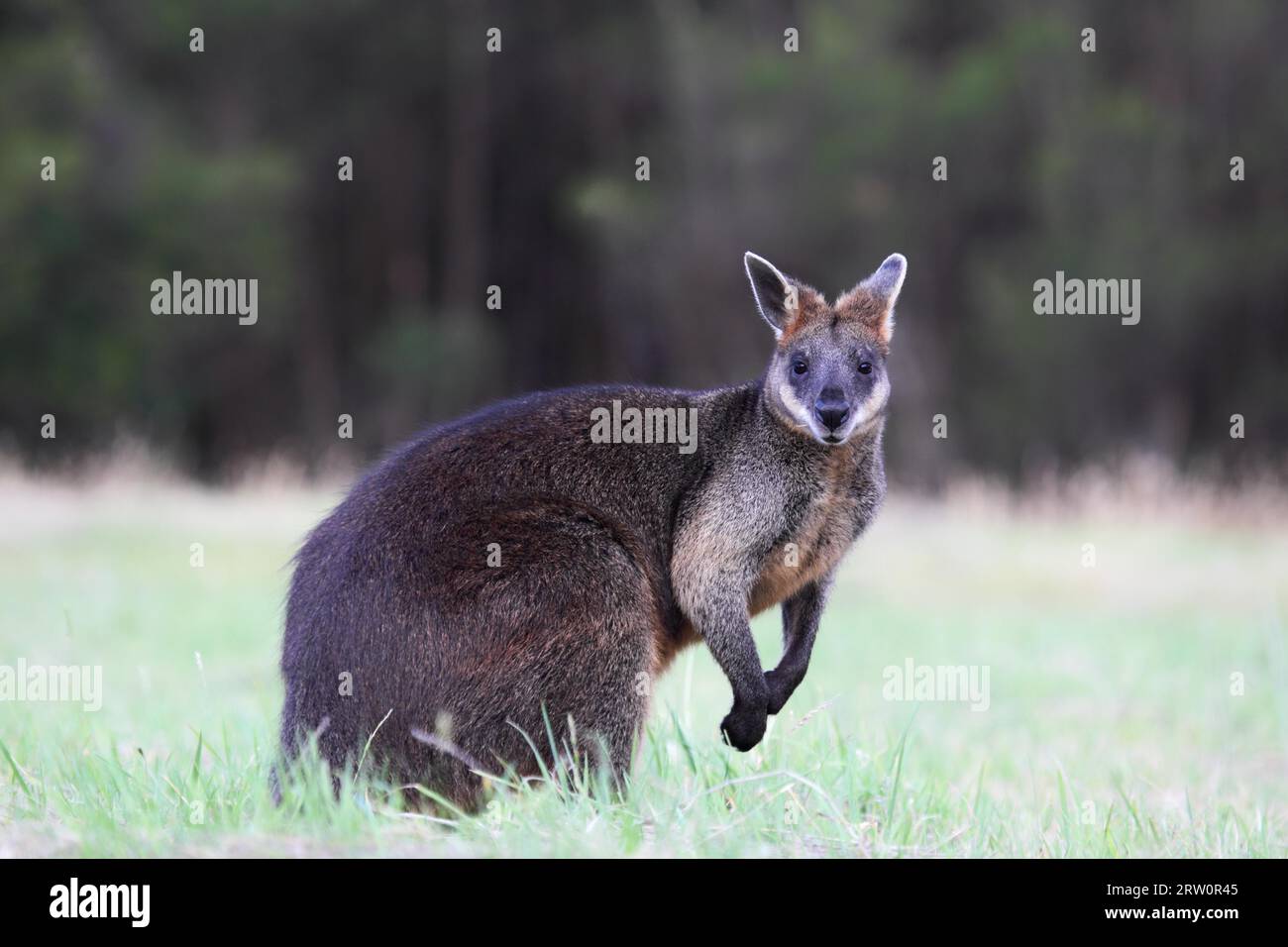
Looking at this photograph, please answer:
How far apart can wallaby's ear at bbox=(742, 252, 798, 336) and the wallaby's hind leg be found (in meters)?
1.53

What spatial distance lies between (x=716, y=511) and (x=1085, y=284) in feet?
61.7

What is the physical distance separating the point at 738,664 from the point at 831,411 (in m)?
1.00

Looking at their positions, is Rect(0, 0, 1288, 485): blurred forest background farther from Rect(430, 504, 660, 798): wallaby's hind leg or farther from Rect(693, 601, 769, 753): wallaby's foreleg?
Rect(430, 504, 660, 798): wallaby's hind leg

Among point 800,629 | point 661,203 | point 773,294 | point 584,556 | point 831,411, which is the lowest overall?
point 800,629

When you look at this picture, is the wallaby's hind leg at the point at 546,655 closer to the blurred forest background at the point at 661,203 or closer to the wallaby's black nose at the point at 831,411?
the wallaby's black nose at the point at 831,411

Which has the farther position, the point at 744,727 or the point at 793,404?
the point at 793,404

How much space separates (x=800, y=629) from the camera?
229 inches

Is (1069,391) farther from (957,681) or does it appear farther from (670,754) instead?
(670,754)

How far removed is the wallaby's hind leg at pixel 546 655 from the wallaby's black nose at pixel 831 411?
100cm

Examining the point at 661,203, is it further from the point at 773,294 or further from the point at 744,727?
the point at 744,727

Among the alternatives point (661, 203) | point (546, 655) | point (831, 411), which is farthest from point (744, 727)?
point (661, 203)

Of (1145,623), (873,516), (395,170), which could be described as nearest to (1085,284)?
(1145,623)

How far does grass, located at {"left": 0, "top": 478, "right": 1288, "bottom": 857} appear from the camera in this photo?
4.46m
